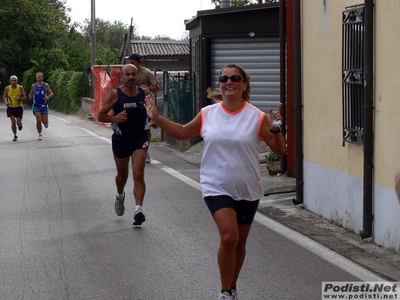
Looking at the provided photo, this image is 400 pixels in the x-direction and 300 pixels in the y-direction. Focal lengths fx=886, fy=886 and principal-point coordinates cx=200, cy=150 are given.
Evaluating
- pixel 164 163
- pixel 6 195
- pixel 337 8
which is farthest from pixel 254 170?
pixel 164 163

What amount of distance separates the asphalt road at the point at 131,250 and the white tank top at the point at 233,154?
3.40 feet

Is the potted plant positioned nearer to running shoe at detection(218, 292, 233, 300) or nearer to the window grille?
the window grille

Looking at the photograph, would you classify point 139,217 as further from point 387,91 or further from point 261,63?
point 261,63

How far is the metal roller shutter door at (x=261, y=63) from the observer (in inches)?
825

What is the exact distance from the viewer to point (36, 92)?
Answer: 24.4 m

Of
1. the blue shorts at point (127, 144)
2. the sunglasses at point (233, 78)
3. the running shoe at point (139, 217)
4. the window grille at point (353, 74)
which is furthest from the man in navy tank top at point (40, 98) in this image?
the sunglasses at point (233, 78)

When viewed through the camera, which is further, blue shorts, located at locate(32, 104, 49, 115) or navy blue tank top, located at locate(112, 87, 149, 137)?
blue shorts, located at locate(32, 104, 49, 115)

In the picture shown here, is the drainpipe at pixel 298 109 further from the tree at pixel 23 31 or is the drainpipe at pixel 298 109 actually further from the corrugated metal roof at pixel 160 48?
the tree at pixel 23 31

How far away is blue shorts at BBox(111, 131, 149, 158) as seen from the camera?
10367 millimetres

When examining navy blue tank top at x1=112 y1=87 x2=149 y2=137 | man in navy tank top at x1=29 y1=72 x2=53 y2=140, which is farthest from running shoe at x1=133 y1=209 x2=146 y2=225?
man in navy tank top at x1=29 y1=72 x2=53 y2=140

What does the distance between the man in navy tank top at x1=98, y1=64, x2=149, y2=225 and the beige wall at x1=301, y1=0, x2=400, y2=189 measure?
224 centimetres

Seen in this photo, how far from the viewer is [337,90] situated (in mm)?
10391

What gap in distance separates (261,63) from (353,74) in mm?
11295

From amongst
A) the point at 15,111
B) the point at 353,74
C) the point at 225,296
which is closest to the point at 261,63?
the point at 15,111
